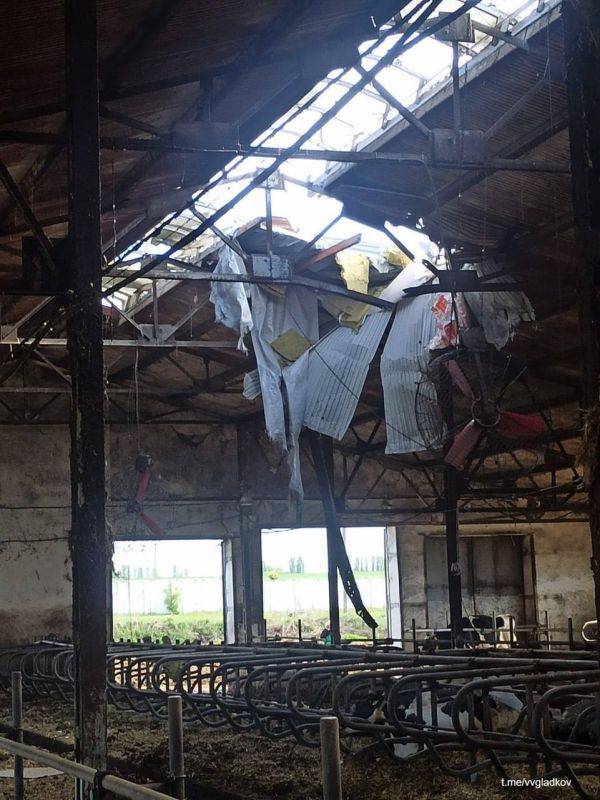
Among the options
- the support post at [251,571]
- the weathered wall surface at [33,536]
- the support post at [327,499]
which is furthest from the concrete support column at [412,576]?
the weathered wall surface at [33,536]

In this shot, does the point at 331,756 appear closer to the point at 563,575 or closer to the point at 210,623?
the point at 563,575

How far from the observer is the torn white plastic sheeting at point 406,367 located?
14039 millimetres

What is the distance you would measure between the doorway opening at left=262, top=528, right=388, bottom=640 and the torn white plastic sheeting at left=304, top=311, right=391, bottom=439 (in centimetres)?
1729

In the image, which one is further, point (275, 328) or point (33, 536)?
point (33, 536)

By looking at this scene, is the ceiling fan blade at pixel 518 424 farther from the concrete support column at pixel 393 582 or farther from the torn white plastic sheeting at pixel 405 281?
the concrete support column at pixel 393 582

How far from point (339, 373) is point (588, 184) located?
36.9 feet

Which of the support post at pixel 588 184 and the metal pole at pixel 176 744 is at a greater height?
the support post at pixel 588 184

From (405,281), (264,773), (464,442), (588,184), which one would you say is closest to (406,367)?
(405,281)

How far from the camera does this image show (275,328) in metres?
15.2

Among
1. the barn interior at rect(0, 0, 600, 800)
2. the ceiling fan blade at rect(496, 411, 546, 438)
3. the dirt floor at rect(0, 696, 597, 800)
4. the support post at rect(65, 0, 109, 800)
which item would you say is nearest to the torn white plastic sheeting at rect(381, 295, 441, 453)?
the barn interior at rect(0, 0, 600, 800)

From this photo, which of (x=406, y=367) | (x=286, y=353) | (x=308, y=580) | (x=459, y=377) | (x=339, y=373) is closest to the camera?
(x=459, y=377)

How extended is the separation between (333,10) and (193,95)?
1734mm

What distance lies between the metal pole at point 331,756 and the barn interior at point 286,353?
2 cm

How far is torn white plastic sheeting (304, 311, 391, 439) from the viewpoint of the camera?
14.9 metres
